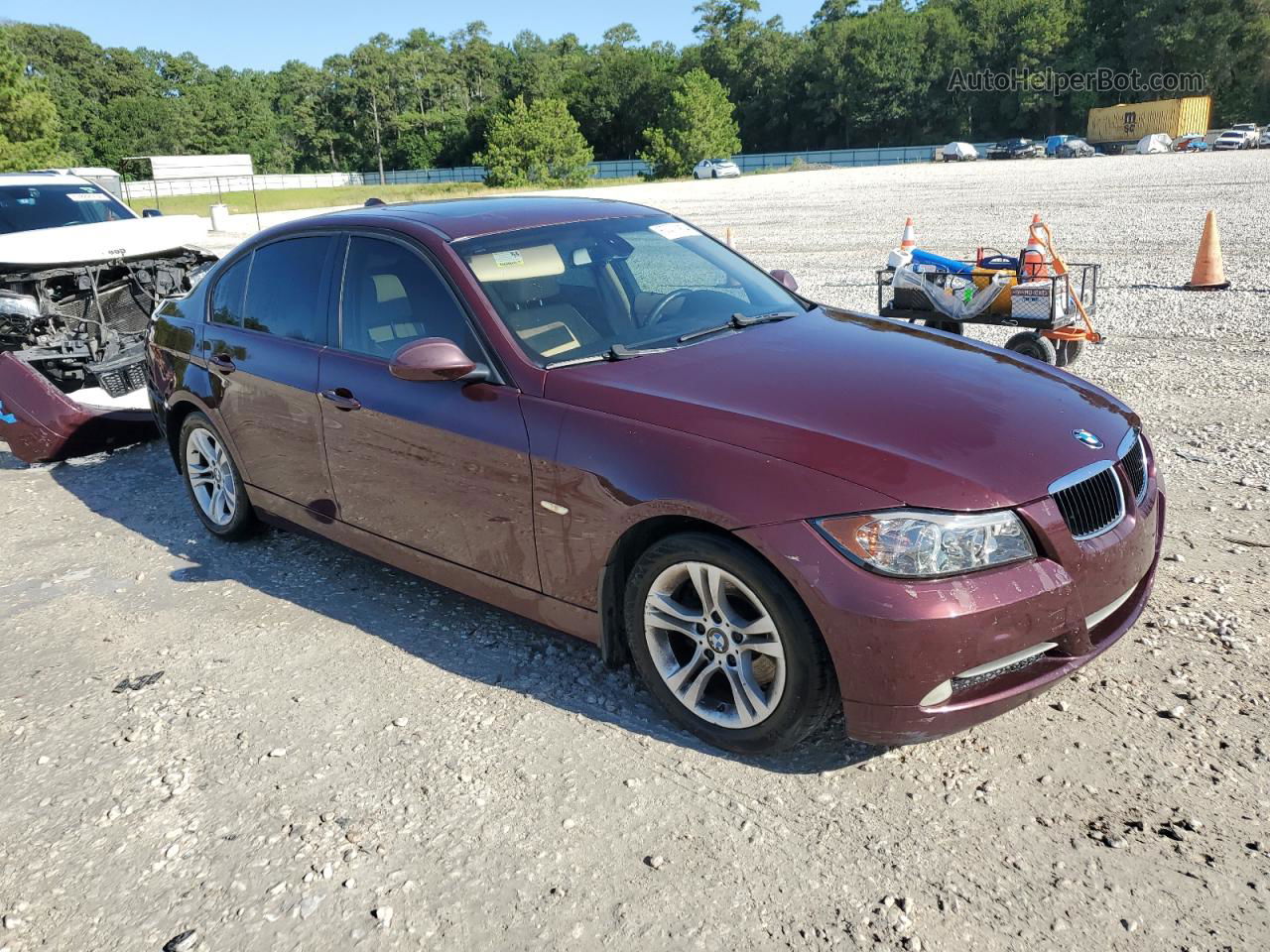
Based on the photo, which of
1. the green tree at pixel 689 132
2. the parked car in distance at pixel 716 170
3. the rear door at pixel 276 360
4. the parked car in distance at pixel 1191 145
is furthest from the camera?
the green tree at pixel 689 132

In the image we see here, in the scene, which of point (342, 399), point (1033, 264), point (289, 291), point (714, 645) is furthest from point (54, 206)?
point (714, 645)

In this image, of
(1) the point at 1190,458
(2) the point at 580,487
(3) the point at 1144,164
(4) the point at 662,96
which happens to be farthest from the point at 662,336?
(4) the point at 662,96

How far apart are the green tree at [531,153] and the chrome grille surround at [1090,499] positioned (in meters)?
69.6

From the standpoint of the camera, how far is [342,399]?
14.1ft

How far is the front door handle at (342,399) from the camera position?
4246mm

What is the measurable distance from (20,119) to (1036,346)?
44.3 meters

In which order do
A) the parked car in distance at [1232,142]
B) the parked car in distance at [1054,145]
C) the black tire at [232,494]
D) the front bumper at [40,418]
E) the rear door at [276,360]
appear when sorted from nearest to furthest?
the rear door at [276,360], the black tire at [232,494], the front bumper at [40,418], the parked car in distance at [1232,142], the parked car in distance at [1054,145]

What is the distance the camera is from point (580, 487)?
11.3ft

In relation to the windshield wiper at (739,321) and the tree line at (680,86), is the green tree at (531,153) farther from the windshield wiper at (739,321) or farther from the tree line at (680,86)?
the windshield wiper at (739,321)

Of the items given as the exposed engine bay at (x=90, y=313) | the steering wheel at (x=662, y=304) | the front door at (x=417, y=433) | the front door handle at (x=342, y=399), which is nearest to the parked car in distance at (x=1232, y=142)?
the exposed engine bay at (x=90, y=313)

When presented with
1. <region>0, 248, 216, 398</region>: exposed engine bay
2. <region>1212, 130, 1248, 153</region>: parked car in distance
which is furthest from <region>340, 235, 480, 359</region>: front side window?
<region>1212, 130, 1248, 153</region>: parked car in distance

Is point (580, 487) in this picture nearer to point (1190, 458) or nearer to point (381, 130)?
point (1190, 458)

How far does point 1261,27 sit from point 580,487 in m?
93.8

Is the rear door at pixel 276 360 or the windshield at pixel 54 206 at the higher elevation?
the windshield at pixel 54 206
